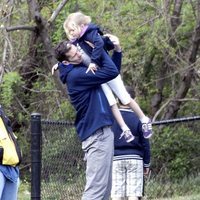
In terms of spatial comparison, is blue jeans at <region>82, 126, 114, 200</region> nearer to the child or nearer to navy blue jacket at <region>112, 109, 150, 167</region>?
the child

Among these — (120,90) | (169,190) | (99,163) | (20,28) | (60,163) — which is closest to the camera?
(99,163)

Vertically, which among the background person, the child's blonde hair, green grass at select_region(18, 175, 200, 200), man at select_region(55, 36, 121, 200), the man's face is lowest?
green grass at select_region(18, 175, 200, 200)

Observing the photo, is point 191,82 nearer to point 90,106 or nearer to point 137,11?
point 137,11

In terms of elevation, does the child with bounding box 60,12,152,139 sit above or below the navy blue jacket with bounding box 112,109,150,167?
above

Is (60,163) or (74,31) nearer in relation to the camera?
(74,31)

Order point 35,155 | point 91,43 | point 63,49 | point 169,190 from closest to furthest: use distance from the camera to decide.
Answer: point 63,49, point 91,43, point 35,155, point 169,190

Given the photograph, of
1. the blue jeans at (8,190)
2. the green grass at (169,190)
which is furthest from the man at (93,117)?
the green grass at (169,190)

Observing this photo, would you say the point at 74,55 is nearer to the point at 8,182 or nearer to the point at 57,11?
the point at 8,182

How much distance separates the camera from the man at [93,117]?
6176 millimetres

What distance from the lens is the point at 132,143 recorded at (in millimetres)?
7707

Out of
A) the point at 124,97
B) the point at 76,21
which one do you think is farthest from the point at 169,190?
the point at 76,21

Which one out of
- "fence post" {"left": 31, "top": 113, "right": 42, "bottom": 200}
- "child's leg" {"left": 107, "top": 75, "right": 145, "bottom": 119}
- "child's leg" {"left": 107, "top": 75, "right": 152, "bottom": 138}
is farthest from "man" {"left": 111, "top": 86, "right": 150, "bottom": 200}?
"fence post" {"left": 31, "top": 113, "right": 42, "bottom": 200}

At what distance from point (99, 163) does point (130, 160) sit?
5.40 ft

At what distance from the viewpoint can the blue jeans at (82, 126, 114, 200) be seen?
617 centimetres
